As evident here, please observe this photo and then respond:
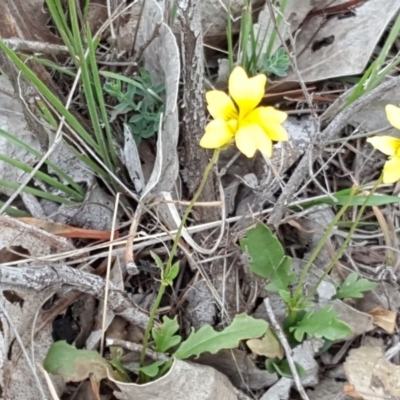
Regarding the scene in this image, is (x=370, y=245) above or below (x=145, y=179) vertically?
below

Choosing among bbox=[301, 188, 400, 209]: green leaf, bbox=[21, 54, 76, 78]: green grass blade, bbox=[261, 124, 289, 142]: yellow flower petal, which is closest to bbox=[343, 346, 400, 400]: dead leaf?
bbox=[301, 188, 400, 209]: green leaf

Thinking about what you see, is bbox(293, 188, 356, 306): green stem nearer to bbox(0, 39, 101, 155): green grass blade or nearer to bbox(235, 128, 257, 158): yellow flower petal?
bbox(235, 128, 257, 158): yellow flower petal

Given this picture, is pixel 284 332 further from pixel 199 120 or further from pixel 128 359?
pixel 199 120

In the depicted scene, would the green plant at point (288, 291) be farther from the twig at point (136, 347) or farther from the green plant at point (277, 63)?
the green plant at point (277, 63)

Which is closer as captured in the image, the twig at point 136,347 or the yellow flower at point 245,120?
the yellow flower at point 245,120

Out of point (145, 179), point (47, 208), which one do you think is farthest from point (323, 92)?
point (47, 208)

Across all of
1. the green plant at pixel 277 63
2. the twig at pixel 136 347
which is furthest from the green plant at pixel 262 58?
the twig at pixel 136 347
